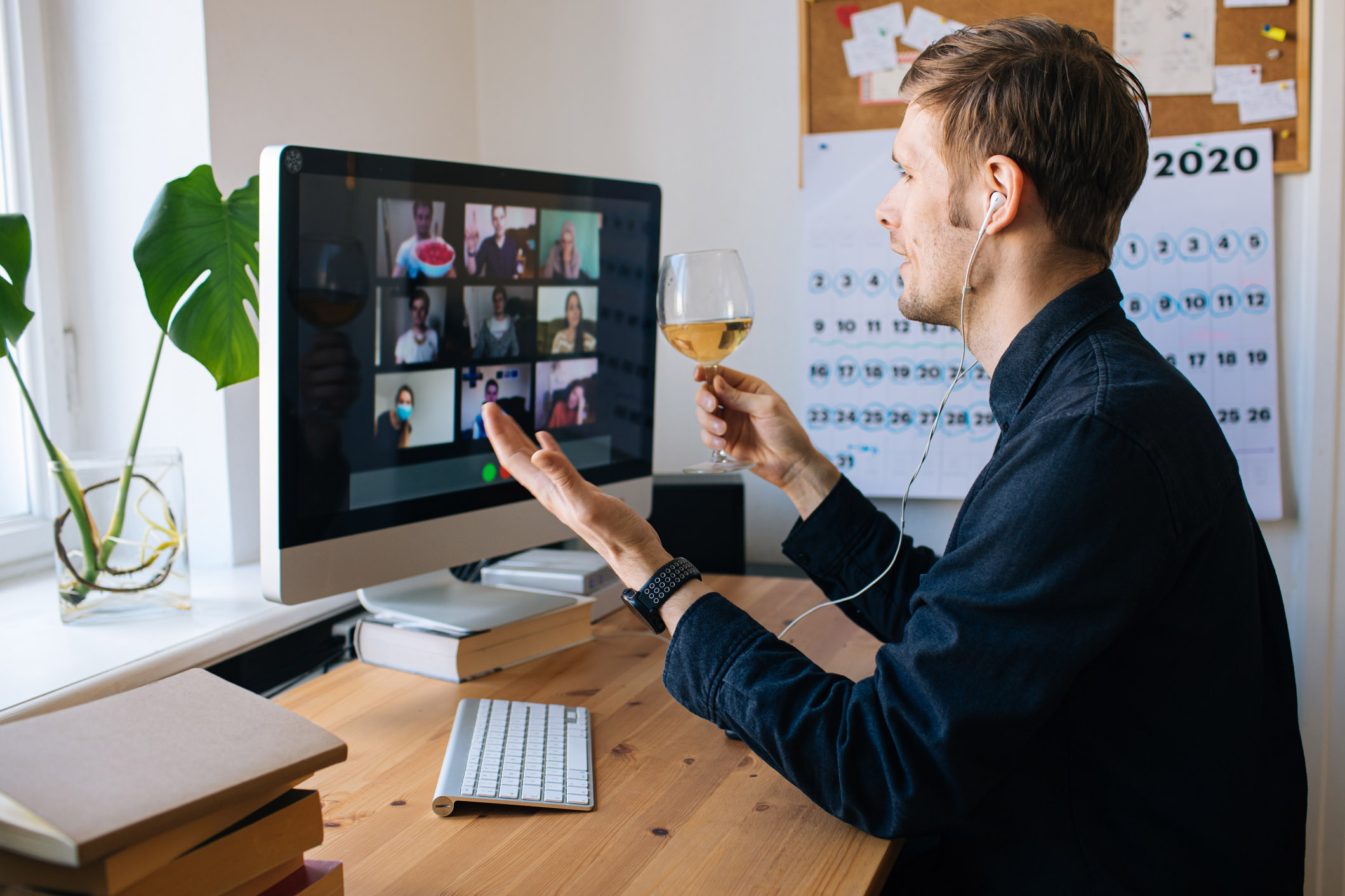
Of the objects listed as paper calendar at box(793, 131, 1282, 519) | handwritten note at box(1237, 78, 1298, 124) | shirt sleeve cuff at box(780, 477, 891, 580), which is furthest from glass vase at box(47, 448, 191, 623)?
handwritten note at box(1237, 78, 1298, 124)

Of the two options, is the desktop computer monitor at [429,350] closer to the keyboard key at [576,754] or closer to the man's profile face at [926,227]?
the keyboard key at [576,754]

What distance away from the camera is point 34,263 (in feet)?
4.97

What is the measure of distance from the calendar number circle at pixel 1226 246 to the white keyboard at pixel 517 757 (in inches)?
56.4

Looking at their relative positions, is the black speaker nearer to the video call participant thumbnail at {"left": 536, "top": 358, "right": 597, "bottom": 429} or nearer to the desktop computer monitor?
the desktop computer monitor

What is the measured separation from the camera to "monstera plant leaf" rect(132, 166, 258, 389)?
1133 mm

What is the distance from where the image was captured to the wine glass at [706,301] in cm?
114

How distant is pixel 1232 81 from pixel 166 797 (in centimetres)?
194

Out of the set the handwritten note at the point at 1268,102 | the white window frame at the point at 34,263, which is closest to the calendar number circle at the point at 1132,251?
the handwritten note at the point at 1268,102

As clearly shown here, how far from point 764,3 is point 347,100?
0.85 metres

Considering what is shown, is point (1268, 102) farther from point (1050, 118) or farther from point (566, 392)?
point (566, 392)

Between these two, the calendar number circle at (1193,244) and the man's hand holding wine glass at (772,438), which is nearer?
the man's hand holding wine glass at (772,438)

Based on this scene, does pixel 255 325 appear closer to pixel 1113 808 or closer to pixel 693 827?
pixel 693 827

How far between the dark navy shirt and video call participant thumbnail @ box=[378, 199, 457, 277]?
1.84 ft

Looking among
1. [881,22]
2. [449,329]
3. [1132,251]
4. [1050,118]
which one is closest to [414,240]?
[449,329]
